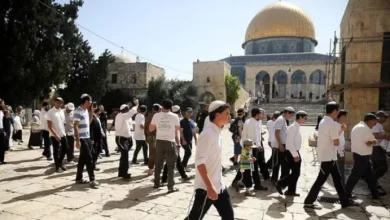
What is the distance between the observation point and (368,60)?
27.9 ft

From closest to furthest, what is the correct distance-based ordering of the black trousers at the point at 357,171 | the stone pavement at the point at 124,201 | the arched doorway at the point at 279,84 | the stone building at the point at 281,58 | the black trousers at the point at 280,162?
1. the stone pavement at the point at 124,201
2. the black trousers at the point at 357,171
3. the black trousers at the point at 280,162
4. the stone building at the point at 281,58
5. the arched doorway at the point at 279,84

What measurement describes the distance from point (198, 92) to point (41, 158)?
78.7ft

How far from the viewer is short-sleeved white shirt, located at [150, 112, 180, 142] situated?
5.11m

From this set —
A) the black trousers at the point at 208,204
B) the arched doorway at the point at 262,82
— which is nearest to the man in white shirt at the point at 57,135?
the black trousers at the point at 208,204

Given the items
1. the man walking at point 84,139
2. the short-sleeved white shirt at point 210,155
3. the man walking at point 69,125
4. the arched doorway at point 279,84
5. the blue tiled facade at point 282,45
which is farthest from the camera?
the blue tiled facade at point 282,45

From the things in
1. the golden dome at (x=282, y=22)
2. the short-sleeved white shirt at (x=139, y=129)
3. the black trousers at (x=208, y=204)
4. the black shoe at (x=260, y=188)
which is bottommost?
the black shoe at (x=260, y=188)

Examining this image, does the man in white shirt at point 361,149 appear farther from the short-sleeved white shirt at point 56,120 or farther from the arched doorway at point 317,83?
the arched doorway at point 317,83

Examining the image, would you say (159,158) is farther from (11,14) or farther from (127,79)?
(127,79)

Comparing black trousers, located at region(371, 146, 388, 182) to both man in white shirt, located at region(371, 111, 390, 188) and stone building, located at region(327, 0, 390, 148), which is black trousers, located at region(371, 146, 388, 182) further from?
stone building, located at region(327, 0, 390, 148)

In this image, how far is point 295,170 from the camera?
16.5 feet

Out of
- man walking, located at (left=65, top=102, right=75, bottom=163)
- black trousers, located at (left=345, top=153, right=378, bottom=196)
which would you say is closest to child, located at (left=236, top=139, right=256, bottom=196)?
black trousers, located at (left=345, top=153, right=378, bottom=196)

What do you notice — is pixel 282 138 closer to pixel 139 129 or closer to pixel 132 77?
pixel 139 129

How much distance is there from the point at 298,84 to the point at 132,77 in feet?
72.1

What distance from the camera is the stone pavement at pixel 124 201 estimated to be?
407 centimetres
